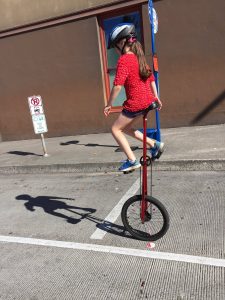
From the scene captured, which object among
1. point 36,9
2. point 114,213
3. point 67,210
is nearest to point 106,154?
point 67,210

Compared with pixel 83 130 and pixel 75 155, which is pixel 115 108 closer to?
pixel 83 130

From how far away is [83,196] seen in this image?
234 inches

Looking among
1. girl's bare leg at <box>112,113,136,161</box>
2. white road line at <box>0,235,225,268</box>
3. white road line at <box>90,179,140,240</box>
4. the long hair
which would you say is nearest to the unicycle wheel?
white road line at <box>0,235,225,268</box>

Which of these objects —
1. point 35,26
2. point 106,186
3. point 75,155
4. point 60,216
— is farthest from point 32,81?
point 60,216

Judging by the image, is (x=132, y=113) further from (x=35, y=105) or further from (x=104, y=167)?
(x=35, y=105)

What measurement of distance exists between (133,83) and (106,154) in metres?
3.92

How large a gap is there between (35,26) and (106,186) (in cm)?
609

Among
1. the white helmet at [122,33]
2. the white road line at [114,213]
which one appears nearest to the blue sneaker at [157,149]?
the white road line at [114,213]

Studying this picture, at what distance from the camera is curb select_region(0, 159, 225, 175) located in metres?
6.32

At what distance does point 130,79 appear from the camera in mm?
3986

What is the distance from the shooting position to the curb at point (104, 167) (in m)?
6.32

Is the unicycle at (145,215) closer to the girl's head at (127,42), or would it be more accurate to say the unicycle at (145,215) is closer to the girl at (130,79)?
the girl at (130,79)

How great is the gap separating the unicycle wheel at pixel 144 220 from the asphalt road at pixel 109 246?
3.7 inches

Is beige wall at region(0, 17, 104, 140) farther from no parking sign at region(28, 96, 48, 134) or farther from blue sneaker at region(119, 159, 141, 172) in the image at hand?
blue sneaker at region(119, 159, 141, 172)
